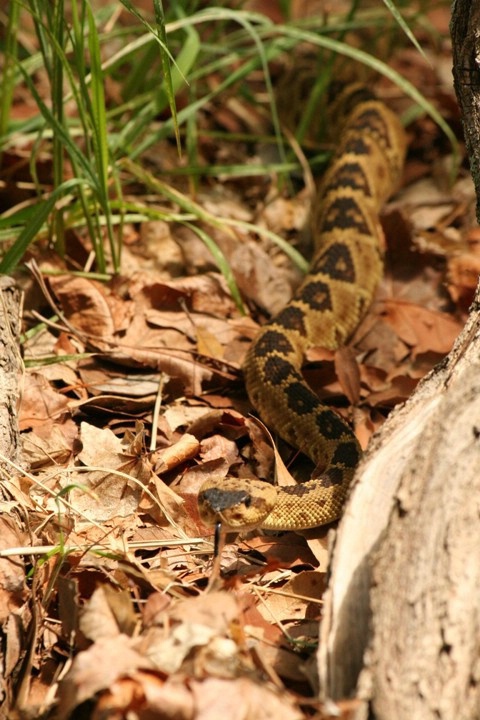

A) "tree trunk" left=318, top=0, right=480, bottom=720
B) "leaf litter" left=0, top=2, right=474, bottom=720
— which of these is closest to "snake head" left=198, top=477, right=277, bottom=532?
"leaf litter" left=0, top=2, right=474, bottom=720

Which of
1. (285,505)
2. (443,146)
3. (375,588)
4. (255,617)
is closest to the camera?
(375,588)

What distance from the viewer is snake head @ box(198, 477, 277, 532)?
3.80 m

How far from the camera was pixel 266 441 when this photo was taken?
4824 mm

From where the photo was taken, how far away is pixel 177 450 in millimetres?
4426

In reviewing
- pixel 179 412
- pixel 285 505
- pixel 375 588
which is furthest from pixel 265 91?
pixel 375 588

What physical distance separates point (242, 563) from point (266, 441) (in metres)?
0.97

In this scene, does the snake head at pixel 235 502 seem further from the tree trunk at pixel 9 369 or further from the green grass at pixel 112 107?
the green grass at pixel 112 107

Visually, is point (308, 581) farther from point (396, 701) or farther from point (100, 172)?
point (100, 172)

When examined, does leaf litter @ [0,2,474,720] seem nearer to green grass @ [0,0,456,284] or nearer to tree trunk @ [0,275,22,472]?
tree trunk @ [0,275,22,472]

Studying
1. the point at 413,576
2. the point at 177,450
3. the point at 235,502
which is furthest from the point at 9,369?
the point at 413,576

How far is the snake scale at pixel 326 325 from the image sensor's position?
415 centimetres

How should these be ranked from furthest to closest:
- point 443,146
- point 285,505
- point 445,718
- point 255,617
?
point 443,146 < point 285,505 < point 255,617 < point 445,718

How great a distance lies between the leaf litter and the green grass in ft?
1.04

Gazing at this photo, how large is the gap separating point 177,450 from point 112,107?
3635 mm
